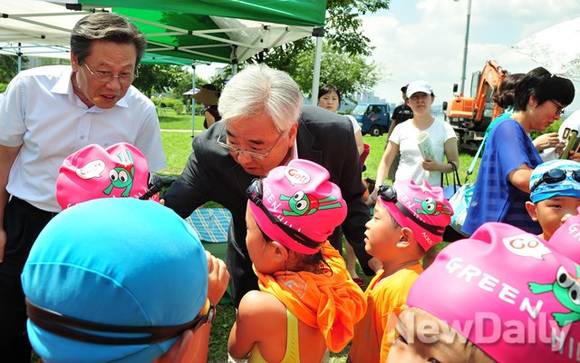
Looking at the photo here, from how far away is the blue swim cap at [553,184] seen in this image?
7.13 feet

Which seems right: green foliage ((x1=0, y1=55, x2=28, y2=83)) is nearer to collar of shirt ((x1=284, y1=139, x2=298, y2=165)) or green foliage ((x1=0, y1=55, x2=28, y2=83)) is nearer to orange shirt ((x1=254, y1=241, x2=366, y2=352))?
collar of shirt ((x1=284, y1=139, x2=298, y2=165))

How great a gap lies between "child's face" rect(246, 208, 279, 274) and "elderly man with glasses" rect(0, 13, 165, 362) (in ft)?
2.99

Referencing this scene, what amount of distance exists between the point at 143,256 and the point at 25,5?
7.61 metres

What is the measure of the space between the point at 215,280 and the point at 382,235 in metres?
0.99

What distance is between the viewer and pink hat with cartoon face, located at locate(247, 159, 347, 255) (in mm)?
1611

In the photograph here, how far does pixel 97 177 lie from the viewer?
1593 mm

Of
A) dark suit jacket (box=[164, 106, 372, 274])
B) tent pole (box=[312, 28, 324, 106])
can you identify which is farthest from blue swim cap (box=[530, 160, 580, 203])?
tent pole (box=[312, 28, 324, 106])

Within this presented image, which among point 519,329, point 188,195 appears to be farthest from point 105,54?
point 519,329

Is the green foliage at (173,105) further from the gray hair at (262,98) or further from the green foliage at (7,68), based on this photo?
the gray hair at (262,98)

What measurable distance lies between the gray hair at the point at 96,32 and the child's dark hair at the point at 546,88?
210 cm

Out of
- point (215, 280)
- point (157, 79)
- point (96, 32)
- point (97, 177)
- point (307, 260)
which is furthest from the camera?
point (157, 79)

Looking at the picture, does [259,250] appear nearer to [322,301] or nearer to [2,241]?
[322,301]

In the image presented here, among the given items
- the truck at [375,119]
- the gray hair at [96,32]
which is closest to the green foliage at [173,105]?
the truck at [375,119]

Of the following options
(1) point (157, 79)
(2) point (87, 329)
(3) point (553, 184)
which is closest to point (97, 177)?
(2) point (87, 329)
